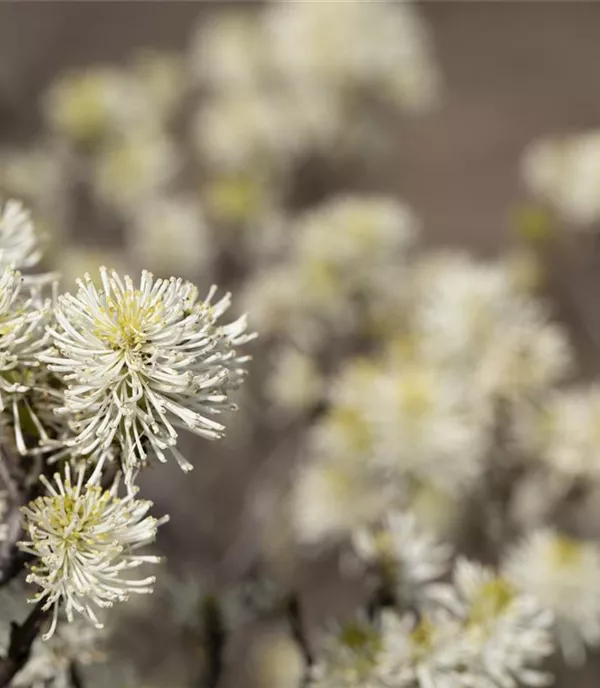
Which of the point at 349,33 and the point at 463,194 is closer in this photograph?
the point at 349,33

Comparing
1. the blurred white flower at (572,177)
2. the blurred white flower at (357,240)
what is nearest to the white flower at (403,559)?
the blurred white flower at (357,240)

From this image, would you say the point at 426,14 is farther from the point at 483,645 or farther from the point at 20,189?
the point at 483,645

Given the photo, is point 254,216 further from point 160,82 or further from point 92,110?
point 160,82

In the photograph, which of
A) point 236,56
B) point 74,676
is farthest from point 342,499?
point 236,56

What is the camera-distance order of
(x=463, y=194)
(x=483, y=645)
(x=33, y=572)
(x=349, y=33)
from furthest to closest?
(x=463, y=194), (x=349, y=33), (x=483, y=645), (x=33, y=572)

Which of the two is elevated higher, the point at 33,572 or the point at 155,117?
the point at 155,117

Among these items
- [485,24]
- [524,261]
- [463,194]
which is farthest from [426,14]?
[524,261]
